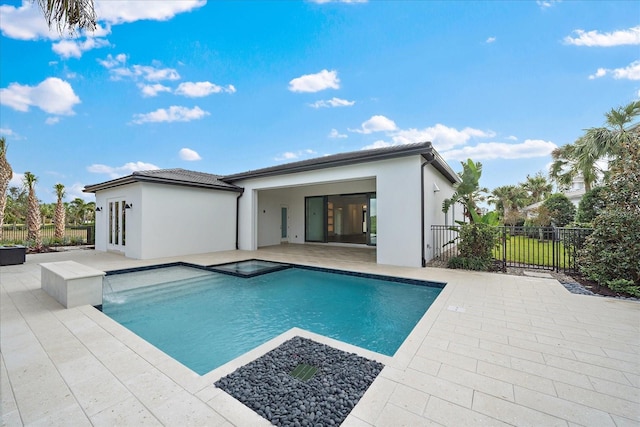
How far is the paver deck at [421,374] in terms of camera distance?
214cm

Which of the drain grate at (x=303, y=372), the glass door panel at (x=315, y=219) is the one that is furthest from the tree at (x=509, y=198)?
the drain grate at (x=303, y=372)

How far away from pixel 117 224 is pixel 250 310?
10.2m

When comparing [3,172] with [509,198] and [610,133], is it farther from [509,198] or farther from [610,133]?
[509,198]

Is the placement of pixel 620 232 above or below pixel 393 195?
below

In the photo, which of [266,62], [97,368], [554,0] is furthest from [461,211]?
[97,368]

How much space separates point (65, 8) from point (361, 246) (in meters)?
13.5

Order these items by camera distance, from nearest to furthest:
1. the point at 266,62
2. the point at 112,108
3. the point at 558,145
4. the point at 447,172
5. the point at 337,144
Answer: the point at 447,172, the point at 266,62, the point at 112,108, the point at 558,145, the point at 337,144

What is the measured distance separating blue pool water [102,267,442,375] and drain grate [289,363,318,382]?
108cm

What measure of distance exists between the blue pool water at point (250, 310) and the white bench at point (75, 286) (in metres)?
0.44

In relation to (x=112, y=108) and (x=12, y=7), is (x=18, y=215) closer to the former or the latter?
(x=112, y=108)

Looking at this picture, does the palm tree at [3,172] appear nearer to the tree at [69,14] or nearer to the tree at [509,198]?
the tree at [69,14]

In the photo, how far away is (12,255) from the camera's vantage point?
30.5 ft

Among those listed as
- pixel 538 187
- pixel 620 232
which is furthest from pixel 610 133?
pixel 538 187

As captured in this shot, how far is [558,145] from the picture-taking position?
19422 mm
